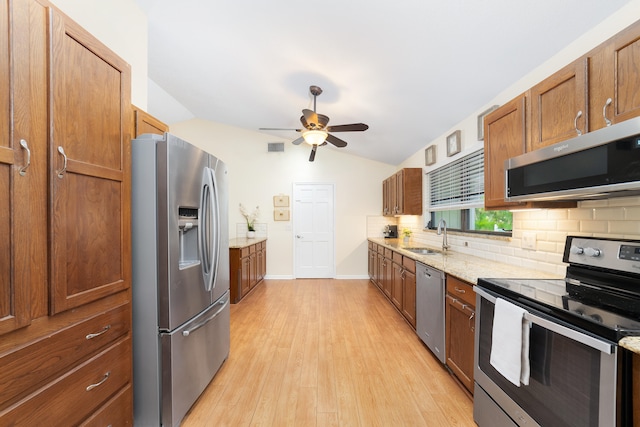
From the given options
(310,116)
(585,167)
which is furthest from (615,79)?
(310,116)

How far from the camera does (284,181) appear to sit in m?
5.77

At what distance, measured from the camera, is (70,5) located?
5.12 ft

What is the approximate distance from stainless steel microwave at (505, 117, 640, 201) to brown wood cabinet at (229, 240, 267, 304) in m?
3.58

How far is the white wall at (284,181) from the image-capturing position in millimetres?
5730

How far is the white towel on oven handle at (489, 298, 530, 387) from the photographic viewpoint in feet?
4.06

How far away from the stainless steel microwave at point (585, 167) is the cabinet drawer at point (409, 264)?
1.43m

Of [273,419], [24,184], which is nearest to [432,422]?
[273,419]

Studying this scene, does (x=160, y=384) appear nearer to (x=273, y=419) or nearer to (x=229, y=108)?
(x=273, y=419)

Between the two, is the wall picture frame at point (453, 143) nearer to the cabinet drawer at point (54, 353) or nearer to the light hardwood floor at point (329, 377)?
the light hardwood floor at point (329, 377)

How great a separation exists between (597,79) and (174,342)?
2.57 metres

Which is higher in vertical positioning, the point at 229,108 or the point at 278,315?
the point at 229,108

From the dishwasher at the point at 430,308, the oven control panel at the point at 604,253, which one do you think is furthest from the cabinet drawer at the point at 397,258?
the oven control panel at the point at 604,253

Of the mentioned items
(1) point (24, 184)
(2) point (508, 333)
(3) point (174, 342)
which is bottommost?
(3) point (174, 342)

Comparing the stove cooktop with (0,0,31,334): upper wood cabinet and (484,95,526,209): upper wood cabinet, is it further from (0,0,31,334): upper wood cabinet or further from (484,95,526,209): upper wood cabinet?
(0,0,31,334): upper wood cabinet
